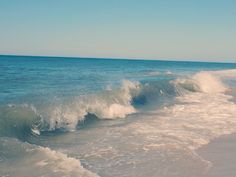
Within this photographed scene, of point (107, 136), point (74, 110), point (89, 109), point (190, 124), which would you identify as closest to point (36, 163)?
point (107, 136)

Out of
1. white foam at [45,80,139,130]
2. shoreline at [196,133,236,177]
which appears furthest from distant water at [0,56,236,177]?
shoreline at [196,133,236,177]

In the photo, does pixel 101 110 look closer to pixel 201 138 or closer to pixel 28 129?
pixel 28 129

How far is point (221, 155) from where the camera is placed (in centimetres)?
877

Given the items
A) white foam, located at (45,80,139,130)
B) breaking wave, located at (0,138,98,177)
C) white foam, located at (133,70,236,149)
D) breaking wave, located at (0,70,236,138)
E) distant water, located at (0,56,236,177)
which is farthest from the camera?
white foam, located at (45,80,139,130)

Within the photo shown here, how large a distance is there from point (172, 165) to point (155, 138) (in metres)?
2.58

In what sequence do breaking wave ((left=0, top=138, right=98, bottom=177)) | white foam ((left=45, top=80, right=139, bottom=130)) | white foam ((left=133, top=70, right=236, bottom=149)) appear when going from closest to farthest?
breaking wave ((left=0, top=138, right=98, bottom=177))
white foam ((left=133, top=70, right=236, bottom=149))
white foam ((left=45, top=80, right=139, bottom=130))

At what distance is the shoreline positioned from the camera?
7422 mm

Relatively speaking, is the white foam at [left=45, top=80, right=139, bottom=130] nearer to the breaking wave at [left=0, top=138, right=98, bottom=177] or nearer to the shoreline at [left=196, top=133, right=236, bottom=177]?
the breaking wave at [left=0, top=138, right=98, bottom=177]

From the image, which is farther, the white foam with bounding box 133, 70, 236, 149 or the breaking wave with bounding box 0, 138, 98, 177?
the white foam with bounding box 133, 70, 236, 149

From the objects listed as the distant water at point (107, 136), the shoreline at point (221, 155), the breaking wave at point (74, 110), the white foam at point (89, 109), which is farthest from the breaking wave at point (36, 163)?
the white foam at point (89, 109)

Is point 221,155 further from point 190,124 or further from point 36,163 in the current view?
point 36,163

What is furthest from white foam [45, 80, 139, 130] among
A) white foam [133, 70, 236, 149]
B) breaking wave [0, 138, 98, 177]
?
breaking wave [0, 138, 98, 177]

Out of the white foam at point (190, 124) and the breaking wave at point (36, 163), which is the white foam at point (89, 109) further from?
the breaking wave at point (36, 163)

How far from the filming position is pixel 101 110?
15.0 m
